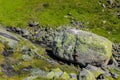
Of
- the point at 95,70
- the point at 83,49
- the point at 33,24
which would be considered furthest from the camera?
the point at 33,24

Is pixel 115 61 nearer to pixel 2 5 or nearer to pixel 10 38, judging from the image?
pixel 10 38

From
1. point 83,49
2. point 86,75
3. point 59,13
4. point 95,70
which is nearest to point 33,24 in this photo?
point 59,13

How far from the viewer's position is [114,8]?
356ft

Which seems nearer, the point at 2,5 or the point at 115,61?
the point at 115,61

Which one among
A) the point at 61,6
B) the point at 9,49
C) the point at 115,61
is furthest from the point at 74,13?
the point at 9,49

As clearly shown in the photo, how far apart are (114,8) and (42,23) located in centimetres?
2410

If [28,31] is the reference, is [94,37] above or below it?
above

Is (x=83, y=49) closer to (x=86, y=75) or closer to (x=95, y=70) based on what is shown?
(x=95, y=70)

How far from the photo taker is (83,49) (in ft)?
220

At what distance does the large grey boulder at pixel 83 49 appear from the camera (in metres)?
67.3

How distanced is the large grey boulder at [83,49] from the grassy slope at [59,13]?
25.9 metres

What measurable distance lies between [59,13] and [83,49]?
41.5 meters

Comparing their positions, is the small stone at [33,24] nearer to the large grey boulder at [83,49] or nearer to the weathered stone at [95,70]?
the large grey boulder at [83,49]

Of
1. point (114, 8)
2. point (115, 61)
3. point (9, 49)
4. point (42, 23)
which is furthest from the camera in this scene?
point (114, 8)
